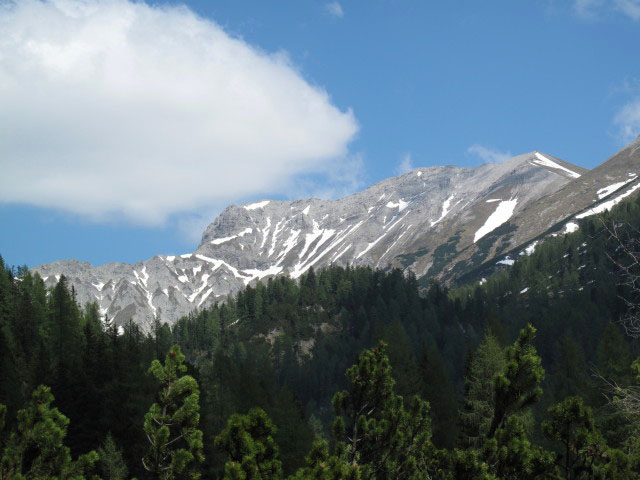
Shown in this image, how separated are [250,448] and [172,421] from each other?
3.77 metres

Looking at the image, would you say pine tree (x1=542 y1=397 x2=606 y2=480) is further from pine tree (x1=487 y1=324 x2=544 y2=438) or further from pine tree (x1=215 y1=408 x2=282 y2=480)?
pine tree (x1=215 y1=408 x2=282 y2=480)

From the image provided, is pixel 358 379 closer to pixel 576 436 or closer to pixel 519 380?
pixel 519 380

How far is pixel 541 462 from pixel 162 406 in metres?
10.9

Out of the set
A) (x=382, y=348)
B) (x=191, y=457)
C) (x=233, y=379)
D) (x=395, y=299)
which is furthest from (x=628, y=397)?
(x=395, y=299)

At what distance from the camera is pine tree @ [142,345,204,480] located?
15758 millimetres

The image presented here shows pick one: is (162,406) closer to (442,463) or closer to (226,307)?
(442,463)

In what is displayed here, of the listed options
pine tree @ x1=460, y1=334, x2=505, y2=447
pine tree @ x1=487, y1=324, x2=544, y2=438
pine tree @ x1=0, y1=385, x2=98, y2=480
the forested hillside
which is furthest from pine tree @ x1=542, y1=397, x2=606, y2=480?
pine tree @ x1=460, y1=334, x2=505, y2=447

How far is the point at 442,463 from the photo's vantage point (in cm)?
1290

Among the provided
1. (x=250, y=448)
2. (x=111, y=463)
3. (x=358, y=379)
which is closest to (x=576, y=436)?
(x=358, y=379)

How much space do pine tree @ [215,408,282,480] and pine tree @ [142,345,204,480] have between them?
8.41 ft

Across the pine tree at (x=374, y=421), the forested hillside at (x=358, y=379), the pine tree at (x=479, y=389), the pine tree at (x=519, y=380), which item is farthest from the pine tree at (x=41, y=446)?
the pine tree at (x=479, y=389)

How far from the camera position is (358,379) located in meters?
15.2

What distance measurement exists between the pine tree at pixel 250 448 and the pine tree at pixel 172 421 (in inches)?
101

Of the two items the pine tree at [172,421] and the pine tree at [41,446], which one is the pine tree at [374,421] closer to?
the pine tree at [172,421]
